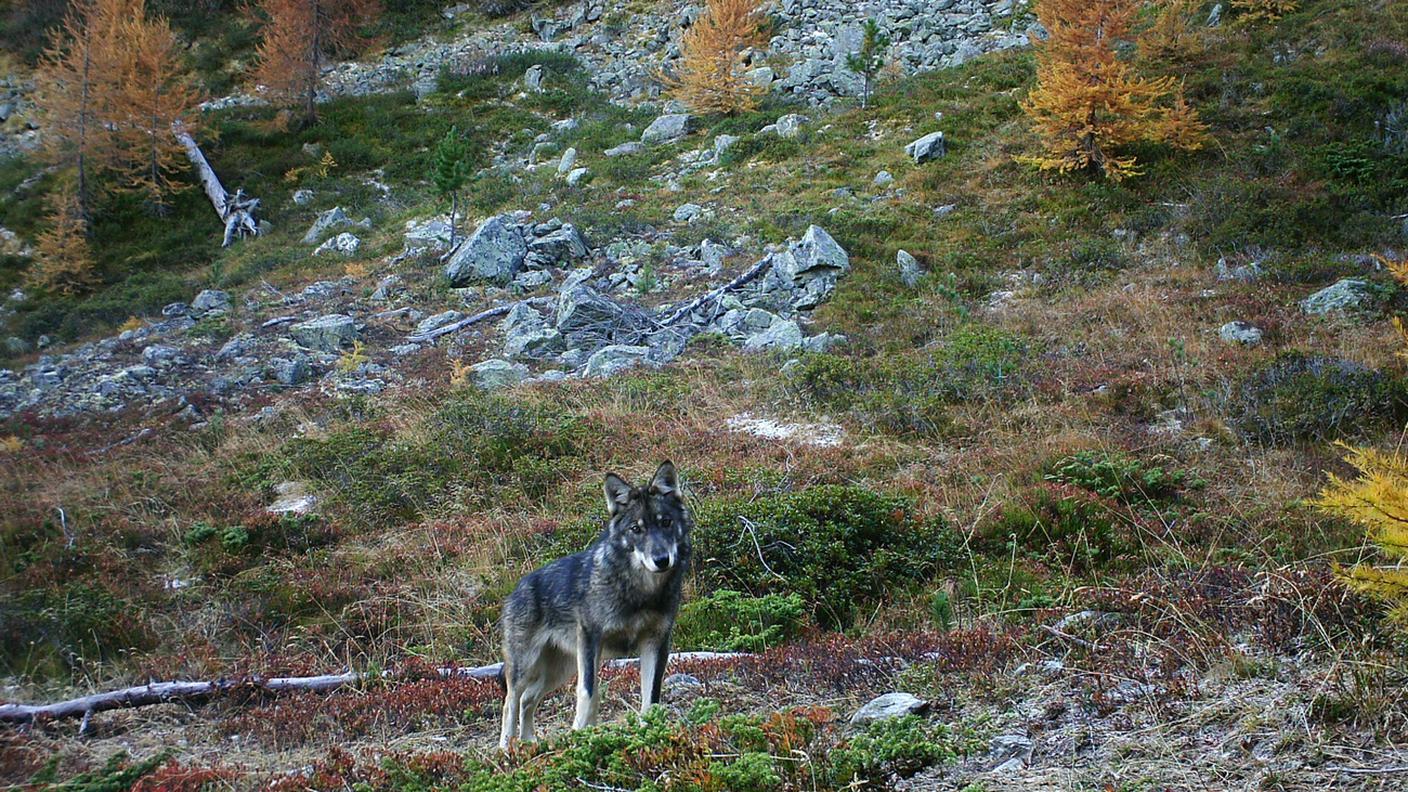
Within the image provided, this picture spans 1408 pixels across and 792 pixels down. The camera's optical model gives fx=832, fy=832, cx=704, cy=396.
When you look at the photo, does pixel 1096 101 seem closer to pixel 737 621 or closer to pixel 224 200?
pixel 737 621

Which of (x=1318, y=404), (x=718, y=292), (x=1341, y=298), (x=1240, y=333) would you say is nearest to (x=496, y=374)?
(x=718, y=292)

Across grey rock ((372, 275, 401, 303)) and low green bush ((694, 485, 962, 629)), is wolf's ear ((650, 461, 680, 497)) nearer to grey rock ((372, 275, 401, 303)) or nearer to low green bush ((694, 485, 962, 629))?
low green bush ((694, 485, 962, 629))

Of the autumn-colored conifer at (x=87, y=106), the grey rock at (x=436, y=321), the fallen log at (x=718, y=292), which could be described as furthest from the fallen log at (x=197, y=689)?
the autumn-colored conifer at (x=87, y=106)

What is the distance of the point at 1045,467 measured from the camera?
8.20m

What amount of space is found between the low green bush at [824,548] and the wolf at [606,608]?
218cm

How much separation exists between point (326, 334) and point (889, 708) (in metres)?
16.4

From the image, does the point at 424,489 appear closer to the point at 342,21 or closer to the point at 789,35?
the point at 789,35

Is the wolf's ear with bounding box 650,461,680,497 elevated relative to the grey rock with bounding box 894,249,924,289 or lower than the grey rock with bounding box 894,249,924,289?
elevated

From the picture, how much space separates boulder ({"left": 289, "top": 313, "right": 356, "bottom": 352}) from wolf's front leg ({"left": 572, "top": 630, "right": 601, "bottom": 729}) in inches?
577

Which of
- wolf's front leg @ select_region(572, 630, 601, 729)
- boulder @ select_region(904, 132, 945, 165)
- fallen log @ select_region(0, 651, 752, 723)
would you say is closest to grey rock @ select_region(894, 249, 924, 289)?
boulder @ select_region(904, 132, 945, 165)

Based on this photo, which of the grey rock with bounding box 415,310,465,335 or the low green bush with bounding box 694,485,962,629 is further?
the grey rock with bounding box 415,310,465,335

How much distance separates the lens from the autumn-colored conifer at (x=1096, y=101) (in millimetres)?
17094

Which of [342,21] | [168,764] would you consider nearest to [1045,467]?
[168,764]

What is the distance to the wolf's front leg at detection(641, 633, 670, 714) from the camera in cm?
430
